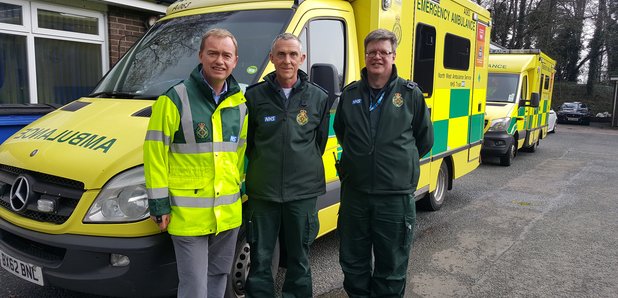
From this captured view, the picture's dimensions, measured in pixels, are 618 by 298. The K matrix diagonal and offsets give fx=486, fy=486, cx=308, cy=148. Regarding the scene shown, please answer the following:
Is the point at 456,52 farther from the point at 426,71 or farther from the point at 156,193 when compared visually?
the point at 156,193

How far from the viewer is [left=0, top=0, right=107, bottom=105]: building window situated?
253 inches

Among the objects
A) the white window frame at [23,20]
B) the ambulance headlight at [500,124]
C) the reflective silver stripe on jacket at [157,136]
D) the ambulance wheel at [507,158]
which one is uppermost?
the white window frame at [23,20]

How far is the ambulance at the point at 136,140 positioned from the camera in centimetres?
263

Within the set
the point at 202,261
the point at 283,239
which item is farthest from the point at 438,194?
the point at 202,261

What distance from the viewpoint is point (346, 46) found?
13.1 feet

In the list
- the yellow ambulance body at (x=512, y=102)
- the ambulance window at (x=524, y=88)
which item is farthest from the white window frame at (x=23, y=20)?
the ambulance window at (x=524, y=88)

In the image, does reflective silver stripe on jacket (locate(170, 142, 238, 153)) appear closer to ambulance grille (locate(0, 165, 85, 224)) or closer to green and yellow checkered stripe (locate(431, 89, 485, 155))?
ambulance grille (locate(0, 165, 85, 224))

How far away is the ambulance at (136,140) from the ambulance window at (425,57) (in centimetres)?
A: 1

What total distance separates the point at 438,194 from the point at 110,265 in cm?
462

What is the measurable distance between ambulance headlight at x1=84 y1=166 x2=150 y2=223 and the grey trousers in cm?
29

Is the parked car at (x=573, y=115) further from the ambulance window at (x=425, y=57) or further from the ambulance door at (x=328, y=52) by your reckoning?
the ambulance door at (x=328, y=52)

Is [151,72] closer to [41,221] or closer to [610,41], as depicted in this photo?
[41,221]

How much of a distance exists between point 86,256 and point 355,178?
1.59m

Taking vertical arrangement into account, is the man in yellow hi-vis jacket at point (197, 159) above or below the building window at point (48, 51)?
below
